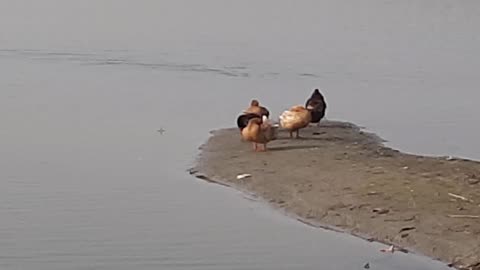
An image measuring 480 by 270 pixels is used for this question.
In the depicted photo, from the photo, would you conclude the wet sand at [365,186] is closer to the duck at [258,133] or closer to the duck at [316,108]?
the duck at [258,133]

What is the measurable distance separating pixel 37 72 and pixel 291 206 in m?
13.5

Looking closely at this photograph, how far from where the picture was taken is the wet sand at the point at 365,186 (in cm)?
1069

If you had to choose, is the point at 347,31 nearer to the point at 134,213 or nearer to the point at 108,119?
the point at 108,119

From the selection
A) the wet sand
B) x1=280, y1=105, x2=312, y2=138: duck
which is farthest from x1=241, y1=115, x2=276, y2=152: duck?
x1=280, y1=105, x2=312, y2=138: duck

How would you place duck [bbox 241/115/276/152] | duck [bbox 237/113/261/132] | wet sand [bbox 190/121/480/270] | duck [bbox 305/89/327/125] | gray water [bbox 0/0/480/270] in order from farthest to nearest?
duck [bbox 305/89/327/125]
duck [bbox 237/113/261/132]
duck [bbox 241/115/276/152]
wet sand [bbox 190/121/480/270]
gray water [bbox 0/0/480/270]

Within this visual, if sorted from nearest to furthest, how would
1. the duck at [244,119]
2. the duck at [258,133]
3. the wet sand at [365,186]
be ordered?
the wet sand at [365,186]
the duck at [258,133]
the duck at [244,119]

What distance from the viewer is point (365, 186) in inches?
494

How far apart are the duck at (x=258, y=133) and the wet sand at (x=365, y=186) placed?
16 centimetres

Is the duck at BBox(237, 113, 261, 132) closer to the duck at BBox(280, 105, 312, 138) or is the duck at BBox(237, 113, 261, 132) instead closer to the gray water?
the duck at BBox(280, 105, 312, 138)

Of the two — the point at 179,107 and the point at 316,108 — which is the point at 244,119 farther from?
the point at 179,107

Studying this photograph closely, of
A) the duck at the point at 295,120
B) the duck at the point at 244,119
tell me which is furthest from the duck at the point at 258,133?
the duck at the point at 244,119

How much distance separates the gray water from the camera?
1048cm

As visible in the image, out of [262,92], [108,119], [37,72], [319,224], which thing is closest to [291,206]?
[319,224]

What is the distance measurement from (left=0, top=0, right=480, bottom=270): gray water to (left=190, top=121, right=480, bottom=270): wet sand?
29 cm
